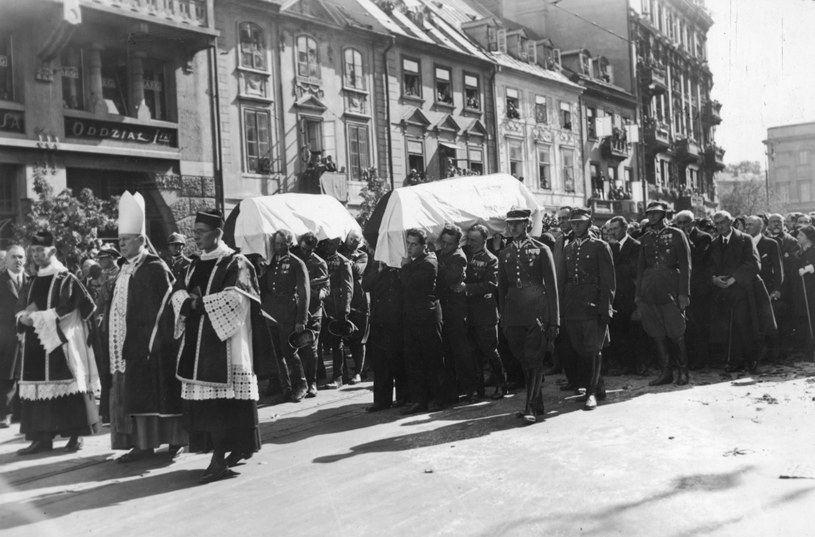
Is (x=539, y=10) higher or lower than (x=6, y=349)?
higher

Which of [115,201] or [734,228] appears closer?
[734,228]

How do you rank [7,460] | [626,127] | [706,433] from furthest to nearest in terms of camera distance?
1. [626,127]
2. [7,460]
3. [706,433]

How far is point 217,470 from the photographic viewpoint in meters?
6.52

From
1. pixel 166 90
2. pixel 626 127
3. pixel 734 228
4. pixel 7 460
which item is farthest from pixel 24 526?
pixel 626 127

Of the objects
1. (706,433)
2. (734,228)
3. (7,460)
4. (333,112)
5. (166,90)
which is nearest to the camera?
(706,433)

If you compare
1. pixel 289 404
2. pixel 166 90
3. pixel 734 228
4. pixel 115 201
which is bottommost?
pixel 289 404

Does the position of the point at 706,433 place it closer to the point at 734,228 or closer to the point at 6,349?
the point at 734,228

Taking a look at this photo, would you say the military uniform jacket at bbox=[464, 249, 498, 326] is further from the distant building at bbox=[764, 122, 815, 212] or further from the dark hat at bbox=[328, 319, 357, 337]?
the distant building at bbox=[764, 122, 815, 212]

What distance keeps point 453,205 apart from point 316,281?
9.45ft

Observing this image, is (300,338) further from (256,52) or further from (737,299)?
(256,52)

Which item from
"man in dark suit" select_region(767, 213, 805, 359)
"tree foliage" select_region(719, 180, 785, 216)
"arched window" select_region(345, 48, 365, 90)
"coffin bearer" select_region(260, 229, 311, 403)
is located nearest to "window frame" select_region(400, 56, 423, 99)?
"arched window" select_region(345, 48, 365, 90)

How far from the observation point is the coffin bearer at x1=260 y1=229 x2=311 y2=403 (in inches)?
412

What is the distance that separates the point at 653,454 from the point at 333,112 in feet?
76.4

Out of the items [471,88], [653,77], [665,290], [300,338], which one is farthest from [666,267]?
[653,77]
